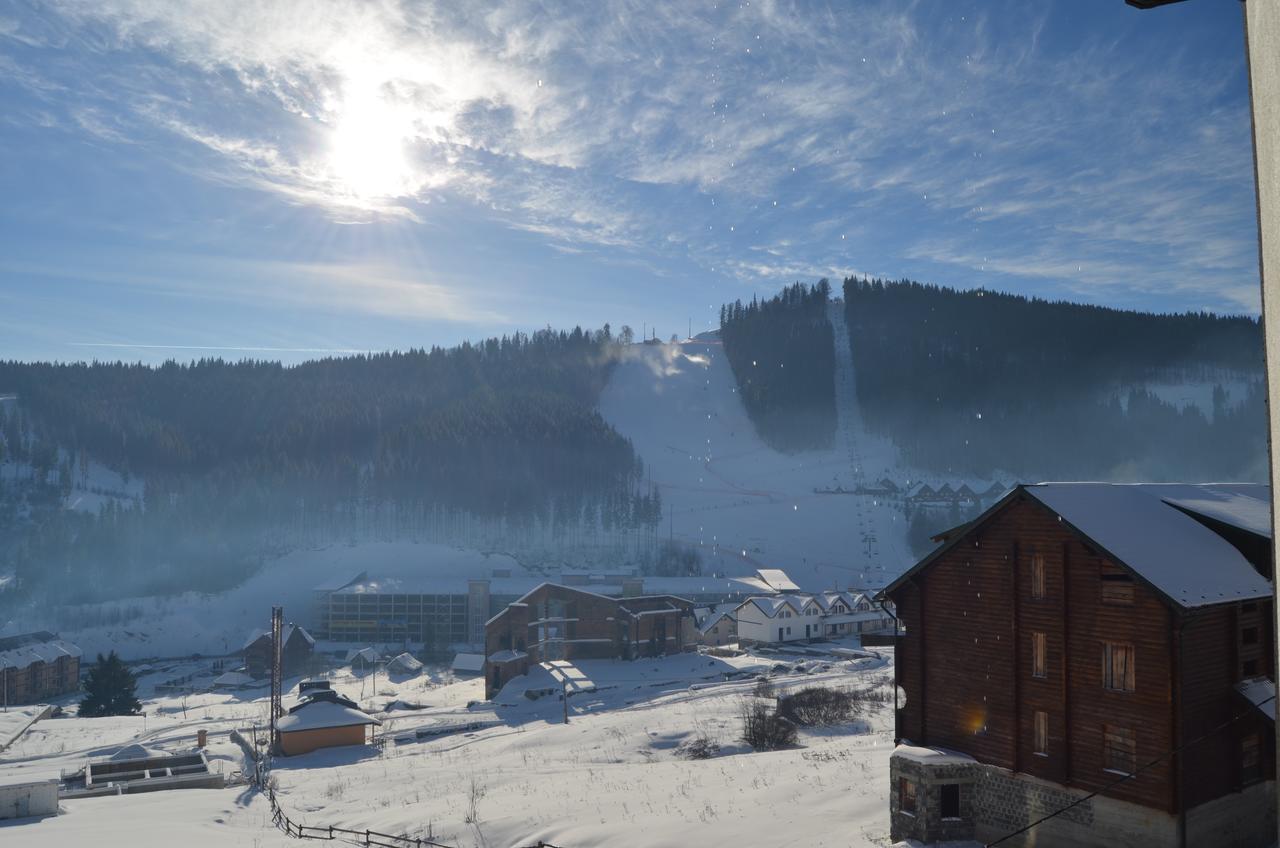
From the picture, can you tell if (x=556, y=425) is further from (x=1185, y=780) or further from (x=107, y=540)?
(x=1185, y=780)

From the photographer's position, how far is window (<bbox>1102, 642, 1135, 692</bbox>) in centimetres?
1681

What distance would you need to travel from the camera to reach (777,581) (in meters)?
96.7

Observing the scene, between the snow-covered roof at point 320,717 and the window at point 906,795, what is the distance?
3000 centimetres

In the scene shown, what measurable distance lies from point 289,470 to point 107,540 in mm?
29358

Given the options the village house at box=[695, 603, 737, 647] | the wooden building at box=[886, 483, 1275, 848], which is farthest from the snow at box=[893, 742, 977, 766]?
the village house at box=[695, 603, 737, 647]

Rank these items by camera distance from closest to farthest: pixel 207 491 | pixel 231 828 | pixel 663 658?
1. pixel 231 828
2. pixel 663 658
3. pixel 207 491

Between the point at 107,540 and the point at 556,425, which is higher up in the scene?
the point at 556,425

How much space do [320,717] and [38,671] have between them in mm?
38208

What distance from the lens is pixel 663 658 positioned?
61.8m

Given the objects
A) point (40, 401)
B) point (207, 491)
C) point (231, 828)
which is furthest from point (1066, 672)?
point (40, 401)

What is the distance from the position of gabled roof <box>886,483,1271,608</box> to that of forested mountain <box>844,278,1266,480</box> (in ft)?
492

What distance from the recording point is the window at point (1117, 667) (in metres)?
16.8

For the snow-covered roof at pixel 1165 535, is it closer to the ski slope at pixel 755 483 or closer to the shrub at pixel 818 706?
the shrub at pixel 818 706

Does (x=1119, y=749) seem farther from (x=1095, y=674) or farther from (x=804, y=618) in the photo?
(x=804, y=618)
